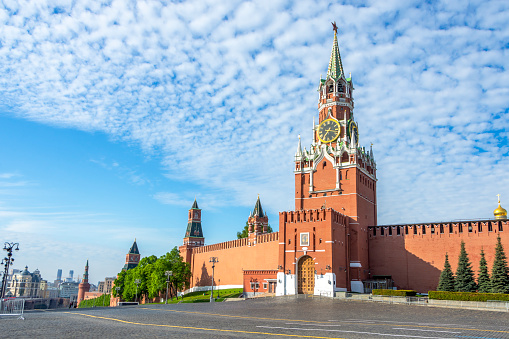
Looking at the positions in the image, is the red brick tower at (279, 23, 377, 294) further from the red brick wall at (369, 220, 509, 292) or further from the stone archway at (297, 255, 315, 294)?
the red brick wall at (369, 220, 509, 292)

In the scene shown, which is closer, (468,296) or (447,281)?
(468,296)

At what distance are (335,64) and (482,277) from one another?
A: 32802mm

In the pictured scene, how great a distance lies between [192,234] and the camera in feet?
282

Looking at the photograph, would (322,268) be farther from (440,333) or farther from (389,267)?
(440,333)

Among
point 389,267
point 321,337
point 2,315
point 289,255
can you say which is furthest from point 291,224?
point 321,337

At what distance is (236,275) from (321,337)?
51497mm

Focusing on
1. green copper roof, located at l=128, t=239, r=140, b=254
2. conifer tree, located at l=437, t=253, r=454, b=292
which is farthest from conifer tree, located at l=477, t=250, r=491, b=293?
green copper roof, located at l=128, t=239, r=140, b=254

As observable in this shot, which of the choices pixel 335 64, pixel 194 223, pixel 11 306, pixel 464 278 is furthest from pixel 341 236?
pixel 194 223

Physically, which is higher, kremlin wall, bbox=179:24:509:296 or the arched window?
the arched window

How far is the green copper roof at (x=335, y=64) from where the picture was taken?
56856mm

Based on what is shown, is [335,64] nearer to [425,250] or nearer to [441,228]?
[441,228]

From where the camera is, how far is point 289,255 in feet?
143

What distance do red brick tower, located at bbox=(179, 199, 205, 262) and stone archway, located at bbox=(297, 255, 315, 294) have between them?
137 feet

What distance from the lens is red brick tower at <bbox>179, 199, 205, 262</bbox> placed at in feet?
269
